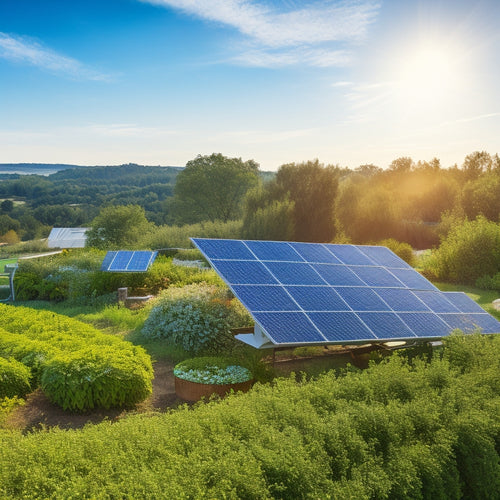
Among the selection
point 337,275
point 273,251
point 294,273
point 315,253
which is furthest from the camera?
point 315,253

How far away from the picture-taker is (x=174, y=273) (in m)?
18.2

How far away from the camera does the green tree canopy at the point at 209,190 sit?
53812mm

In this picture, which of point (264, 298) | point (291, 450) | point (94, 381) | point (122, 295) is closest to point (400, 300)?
point (264, 298)

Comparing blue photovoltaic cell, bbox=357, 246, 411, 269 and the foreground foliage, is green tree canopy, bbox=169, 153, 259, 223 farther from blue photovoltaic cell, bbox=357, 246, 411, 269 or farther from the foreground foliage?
the foreground foliage

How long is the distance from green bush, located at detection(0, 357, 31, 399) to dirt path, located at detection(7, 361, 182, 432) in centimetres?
24

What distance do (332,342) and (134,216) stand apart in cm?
2899

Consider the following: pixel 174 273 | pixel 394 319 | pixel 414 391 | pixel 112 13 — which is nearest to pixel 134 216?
pixel 174 273

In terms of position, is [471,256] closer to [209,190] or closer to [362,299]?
[362,299]

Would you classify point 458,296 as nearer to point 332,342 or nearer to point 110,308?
point 332,342

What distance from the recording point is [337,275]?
1128 cm

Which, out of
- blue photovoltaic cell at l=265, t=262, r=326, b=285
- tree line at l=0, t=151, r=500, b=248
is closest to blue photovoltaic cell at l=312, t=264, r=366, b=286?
blue photovoltaic cell at l=265, t=262, r=326, b=285

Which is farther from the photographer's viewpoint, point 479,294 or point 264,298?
point 479,294

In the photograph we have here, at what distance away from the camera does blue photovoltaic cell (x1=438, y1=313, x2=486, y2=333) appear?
10250 millimetres

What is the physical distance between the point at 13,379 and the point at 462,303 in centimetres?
975
